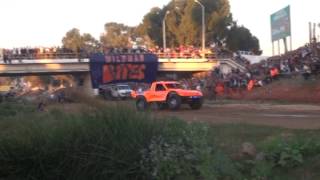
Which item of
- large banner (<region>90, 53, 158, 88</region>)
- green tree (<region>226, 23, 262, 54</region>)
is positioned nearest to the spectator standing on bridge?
large banner (<region>90, 53, 158, 88</region>)

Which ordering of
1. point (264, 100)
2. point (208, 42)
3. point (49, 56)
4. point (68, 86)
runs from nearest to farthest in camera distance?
point (68, 86)
point (264, 100)
point (49, 56)
point (208, 42)

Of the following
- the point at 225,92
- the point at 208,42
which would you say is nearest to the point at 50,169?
the point at 225,92

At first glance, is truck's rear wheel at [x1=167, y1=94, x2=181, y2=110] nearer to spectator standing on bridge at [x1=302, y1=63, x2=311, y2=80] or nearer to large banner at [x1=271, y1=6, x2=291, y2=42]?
spectator standing on bridge at [x1=302, y1=63, x2=311, y2=80]

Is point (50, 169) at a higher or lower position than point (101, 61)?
lower

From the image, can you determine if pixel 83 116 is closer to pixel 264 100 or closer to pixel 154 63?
pixel 264 100

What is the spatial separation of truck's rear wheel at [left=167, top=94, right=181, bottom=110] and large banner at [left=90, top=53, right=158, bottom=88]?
3863 centimetres

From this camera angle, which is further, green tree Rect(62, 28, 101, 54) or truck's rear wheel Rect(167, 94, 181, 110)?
green tree Rect(62, 28, 101, 54)

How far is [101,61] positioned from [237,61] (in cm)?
1730

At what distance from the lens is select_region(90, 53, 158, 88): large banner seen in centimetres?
7494

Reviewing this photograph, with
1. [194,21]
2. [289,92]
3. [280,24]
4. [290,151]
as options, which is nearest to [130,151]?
[290,151]

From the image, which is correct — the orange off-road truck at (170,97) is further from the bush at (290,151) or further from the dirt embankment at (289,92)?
the bush at (290,151)

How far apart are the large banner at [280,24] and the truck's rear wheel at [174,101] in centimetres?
4014

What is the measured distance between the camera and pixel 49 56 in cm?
8050

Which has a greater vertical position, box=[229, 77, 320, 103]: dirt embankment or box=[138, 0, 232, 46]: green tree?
box=[138, 0, 232, 46]: green tree
